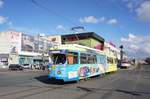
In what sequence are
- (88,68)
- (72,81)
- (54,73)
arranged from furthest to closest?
(88,68)
(72,81)
(54,73)

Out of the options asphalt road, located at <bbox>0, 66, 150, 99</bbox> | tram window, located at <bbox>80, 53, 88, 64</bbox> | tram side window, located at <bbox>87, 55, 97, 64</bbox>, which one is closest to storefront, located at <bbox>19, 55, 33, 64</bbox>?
tram side window, located at <bbox>87, 55, 97, 64</bbox>

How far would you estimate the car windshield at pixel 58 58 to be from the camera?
65.5 ft

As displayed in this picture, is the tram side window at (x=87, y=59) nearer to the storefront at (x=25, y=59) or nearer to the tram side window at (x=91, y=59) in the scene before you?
the tram side window at (x=91, y=59)

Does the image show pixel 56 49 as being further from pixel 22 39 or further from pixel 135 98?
pixel 22 39

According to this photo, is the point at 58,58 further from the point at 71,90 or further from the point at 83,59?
the point at 71,90

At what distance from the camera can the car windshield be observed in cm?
1995

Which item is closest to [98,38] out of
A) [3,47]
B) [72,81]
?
[3,47]

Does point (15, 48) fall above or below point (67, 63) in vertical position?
above

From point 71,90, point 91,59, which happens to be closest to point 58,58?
point 71,90

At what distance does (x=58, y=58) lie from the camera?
2019 cm

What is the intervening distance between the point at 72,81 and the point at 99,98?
9.48 m

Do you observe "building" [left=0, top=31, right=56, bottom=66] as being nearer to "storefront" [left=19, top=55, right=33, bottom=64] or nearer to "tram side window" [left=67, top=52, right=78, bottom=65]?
"storefront" [left=19, top=55, right=33, bottom=64]

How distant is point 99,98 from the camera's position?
42.1 feet

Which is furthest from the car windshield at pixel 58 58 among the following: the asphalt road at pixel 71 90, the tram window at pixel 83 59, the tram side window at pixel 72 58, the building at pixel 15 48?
the building at pixel 15 48
